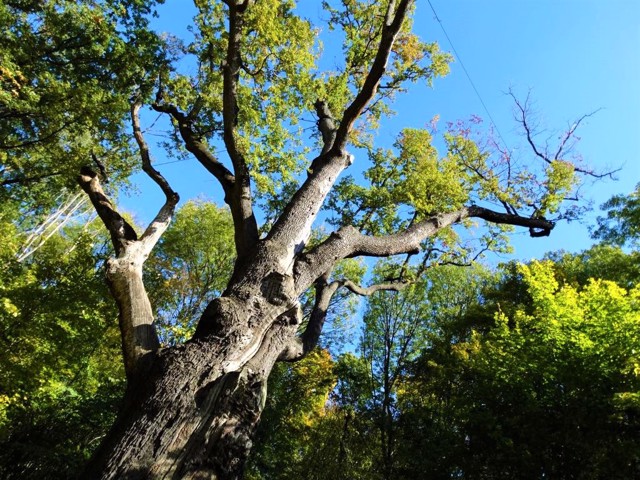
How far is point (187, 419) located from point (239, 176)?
9.17 ft

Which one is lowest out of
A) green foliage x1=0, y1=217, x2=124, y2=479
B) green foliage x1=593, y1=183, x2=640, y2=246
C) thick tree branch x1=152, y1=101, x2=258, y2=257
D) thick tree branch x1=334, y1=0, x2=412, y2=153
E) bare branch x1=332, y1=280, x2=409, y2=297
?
green foliage x1=0, y1=217, x2=124, y2=479

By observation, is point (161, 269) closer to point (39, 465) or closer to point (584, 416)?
point (39, 465)

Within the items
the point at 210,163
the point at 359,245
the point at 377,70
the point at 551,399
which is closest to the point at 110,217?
the point at 210,163

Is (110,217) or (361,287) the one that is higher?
(361,287)

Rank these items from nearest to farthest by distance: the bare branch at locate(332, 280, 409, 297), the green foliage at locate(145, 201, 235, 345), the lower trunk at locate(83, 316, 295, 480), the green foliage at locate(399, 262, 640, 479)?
the lower trunk at locate(83, 316, 295, 480) < the bare branch at locate(332, 280, 409, 297) < the green foliage at locate(399, 262, 640, 479) < the green foliage at locate(145, 201, 235, 345)

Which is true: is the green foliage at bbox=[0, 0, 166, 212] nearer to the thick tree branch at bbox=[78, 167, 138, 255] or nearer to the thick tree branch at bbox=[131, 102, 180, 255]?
the thick tree branch at bbox=[131, 102, 180, 255]

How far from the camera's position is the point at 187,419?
234 centimetres

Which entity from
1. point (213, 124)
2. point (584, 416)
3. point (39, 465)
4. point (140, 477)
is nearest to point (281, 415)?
point (39, 465)

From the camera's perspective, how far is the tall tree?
2506 mm

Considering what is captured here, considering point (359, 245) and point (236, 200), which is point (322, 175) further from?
point (236, 200)

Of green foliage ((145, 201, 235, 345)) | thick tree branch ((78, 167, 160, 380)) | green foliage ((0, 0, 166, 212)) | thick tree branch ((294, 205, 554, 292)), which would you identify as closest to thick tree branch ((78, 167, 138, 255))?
thick tree branch ((78, 167, 160, 380))

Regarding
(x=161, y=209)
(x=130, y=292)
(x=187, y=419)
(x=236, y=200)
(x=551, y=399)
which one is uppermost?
(x=551, y=399)

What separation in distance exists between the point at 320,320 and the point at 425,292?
1237cm

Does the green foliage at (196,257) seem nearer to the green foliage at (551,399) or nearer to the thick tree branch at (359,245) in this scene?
the green foliage at (551,399)
